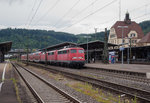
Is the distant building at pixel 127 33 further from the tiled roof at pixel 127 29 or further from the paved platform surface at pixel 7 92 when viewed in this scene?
the paved platform surface at pixel 7 92

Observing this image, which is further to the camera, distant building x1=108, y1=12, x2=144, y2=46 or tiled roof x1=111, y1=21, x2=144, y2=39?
tiled roof x1=111, y1=21, x2=144, y2=39

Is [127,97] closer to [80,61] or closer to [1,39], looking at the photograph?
[80,61]

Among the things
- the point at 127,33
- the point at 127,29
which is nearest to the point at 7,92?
the point at 127,33

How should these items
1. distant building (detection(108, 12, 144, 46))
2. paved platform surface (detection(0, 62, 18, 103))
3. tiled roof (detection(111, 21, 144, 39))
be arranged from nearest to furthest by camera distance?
1. paved platform surface (detection(0, 62, 18, 103))
2. distant building (detection(108, 12, 144, 46))
3. tiled roof (detection(111, 21, 144, 39))

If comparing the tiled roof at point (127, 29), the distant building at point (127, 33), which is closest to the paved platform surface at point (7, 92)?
the distant building at point (127, 33)

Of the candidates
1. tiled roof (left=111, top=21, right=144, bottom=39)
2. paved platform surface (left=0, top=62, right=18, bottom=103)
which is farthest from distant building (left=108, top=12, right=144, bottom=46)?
paved platform surface (left=0, top=62, right=18, bottom=103)

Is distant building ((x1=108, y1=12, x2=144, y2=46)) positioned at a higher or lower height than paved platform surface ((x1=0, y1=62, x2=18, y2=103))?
higher

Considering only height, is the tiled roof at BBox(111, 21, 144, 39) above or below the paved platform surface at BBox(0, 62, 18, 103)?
above

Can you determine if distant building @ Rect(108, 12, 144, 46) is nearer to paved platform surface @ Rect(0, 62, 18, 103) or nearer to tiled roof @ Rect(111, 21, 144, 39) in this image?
tiled roof @ Rect(111, 21, 144, 39)

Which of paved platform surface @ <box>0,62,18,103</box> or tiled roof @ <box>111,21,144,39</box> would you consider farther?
tiled roof @ <box>111,21,144,39</box>

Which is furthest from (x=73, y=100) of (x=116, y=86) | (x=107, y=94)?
(x=116, y=86)

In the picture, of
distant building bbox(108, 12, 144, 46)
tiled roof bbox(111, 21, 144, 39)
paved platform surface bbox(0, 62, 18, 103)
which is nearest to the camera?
paved platform surface bbox(0, 62, 18, 103)

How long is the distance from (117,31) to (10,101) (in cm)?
8150

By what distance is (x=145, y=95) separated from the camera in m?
9.45
